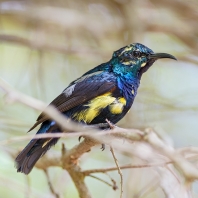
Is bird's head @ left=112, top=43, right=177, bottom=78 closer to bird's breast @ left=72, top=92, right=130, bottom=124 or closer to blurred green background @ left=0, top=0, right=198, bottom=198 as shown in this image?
bird's breast @ left=72, top=92, right=130, bottom=124

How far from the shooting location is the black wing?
3.09 metres

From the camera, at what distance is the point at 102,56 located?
447 cm

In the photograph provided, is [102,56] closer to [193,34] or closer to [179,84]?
[193,34]

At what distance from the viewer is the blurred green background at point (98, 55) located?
4238 mm

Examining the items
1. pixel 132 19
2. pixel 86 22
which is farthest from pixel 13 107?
pixel 132 19

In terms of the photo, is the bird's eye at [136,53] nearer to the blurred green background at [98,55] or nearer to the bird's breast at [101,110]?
the bird's breast at [101,110]

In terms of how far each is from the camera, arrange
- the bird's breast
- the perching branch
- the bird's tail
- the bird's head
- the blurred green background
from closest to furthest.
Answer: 1. the perching branch
2. the bird's tail
3. the bird's breast
4. the bird's head
5. the blurred green background

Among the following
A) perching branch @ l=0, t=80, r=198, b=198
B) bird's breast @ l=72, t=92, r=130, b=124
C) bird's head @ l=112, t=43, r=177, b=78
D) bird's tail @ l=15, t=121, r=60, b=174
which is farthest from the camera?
bird's head @ l=112, t=43, r=177, b=78

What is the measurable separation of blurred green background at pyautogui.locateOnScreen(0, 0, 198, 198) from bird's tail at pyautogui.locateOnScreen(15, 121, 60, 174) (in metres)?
0.75

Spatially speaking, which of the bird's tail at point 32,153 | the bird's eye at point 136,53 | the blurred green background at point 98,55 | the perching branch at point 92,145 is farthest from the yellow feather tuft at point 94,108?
the blurred green background at point 98,55

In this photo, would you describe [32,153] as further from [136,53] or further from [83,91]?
[136,53]

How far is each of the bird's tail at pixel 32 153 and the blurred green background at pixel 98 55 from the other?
75 centimetres

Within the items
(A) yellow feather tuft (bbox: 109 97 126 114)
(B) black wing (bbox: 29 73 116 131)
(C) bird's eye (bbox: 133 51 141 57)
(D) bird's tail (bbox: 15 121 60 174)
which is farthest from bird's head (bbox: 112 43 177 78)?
(D) bird's tail (bbox: 15 121 60 174)

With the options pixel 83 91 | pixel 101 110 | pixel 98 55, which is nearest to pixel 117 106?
pixel 101 110
